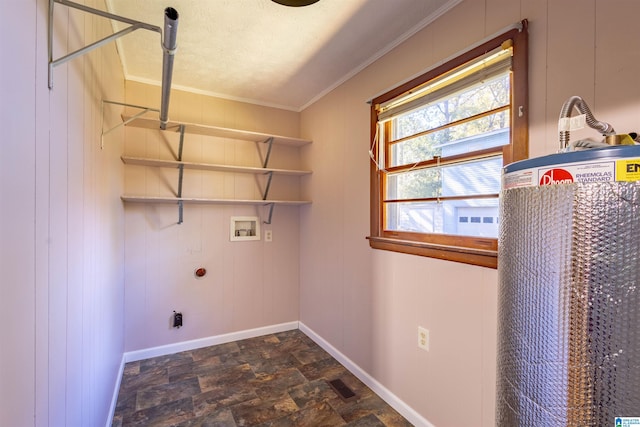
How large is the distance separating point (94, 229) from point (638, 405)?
75.1 inches

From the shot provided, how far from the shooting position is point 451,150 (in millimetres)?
1636

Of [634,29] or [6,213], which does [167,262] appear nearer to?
[6,213]

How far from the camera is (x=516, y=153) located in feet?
4.18

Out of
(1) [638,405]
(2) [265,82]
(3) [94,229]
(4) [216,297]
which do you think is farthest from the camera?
(4) [216,297]

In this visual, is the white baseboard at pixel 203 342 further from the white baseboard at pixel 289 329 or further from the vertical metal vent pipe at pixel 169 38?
the vertical metal vent pipe at pixel 169 38

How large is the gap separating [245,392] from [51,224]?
5.79 ft

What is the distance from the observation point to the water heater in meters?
0.56

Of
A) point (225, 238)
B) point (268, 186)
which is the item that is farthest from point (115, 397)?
point (268, 186)

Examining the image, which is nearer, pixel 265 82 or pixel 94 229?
pixel 94 229

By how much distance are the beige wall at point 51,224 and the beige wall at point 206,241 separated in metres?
1.00

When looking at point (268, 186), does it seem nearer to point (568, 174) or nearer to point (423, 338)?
point (423, 338)

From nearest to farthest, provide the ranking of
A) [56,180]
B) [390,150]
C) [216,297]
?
[56,180] < [390,150] < [216,297]

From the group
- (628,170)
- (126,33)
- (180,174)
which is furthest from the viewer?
(180,174)

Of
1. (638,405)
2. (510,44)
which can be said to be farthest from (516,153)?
→ (638,405)
